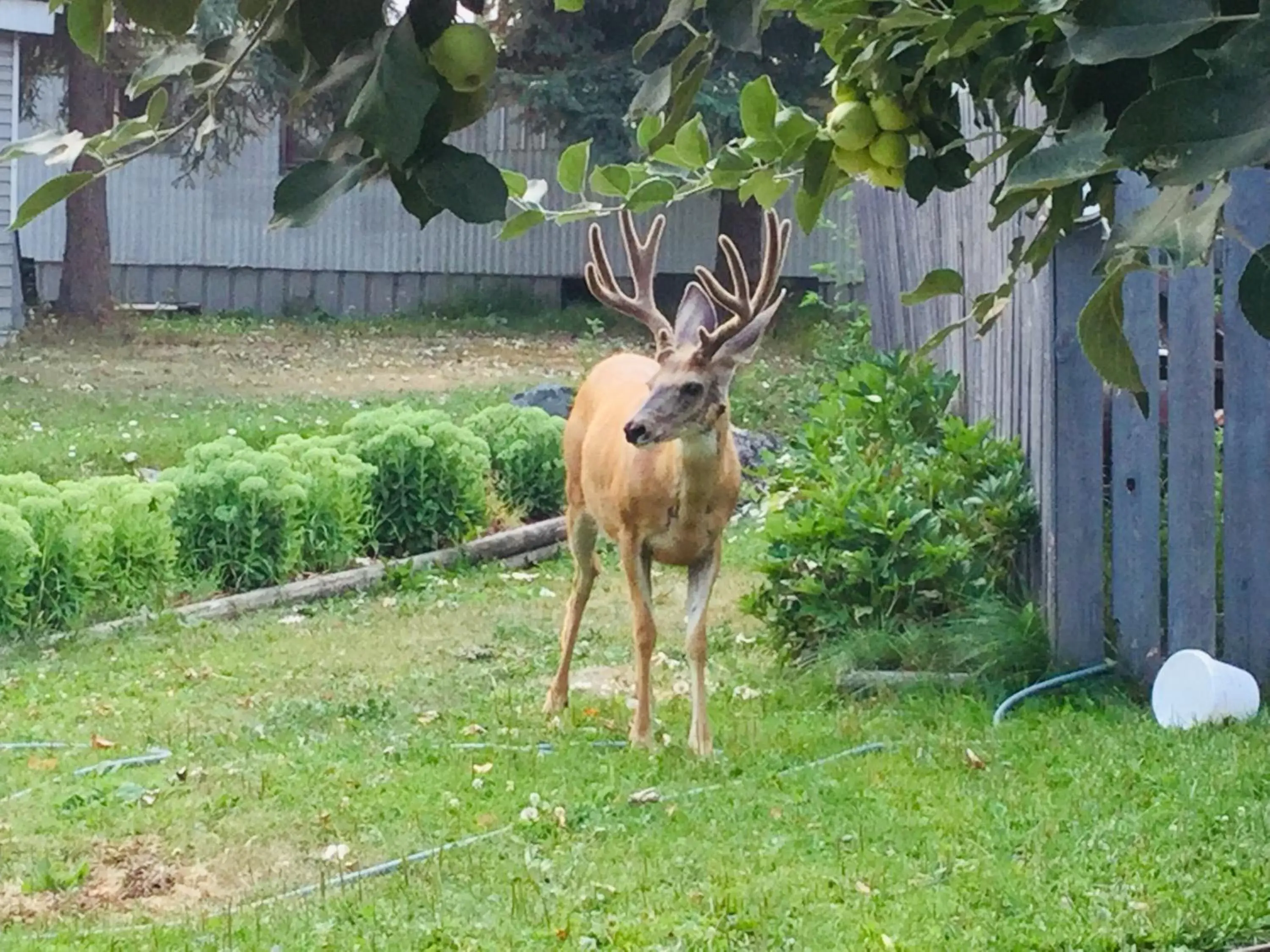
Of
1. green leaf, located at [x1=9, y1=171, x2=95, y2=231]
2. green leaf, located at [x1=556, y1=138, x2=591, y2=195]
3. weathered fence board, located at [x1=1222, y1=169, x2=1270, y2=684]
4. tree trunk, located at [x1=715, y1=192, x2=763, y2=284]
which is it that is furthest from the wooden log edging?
tree trunk, located at [x1=715, y1=192, x2=763, y2=284]

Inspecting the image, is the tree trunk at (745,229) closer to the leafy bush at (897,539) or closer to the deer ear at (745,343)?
the leafy bush at (897,539)

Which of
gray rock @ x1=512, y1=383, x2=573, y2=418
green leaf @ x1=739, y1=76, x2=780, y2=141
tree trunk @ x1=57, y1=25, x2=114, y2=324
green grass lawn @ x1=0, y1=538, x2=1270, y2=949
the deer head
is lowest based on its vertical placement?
green grass lawn @ x1=0, y1=538, x2=1270, y2=949

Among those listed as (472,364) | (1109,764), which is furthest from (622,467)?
(472,364)

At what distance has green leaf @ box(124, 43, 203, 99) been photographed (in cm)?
138

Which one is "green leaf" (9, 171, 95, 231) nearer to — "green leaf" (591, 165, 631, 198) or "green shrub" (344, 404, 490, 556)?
"green leaf" (591, 165, 631, 198)

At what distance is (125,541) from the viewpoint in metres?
9.34

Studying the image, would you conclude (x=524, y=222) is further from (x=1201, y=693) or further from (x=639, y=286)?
(x=639, y=286)

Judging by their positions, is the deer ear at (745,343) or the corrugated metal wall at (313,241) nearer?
the deer ear at (745,343)

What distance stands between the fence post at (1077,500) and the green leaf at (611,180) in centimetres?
Result: 501

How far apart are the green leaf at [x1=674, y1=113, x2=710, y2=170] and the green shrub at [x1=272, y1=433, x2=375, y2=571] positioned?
27.5 ft

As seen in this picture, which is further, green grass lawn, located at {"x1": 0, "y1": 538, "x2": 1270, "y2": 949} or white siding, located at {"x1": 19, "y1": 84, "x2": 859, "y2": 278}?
white siding, located at {"x1": 19, "y1": 84, "x2": 859, "y2": 278}

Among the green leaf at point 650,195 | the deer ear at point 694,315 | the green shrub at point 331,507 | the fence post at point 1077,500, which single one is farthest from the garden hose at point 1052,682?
the green leaf at point 650,195

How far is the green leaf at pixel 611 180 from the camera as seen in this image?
6.51 ft

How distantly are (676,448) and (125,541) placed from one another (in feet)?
12.0
